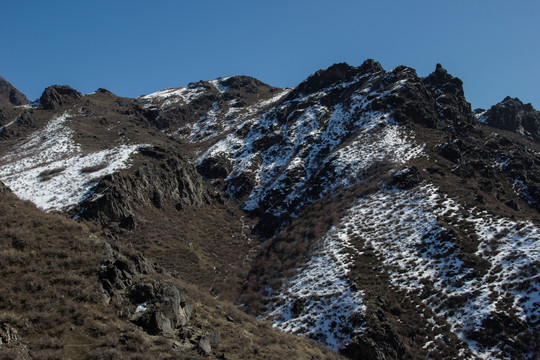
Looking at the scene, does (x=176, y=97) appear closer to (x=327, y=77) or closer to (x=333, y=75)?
(x=327, y=77)

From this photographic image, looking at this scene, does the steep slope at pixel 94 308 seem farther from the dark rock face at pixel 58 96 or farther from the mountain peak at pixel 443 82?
the dark rock face at pixel 58 96

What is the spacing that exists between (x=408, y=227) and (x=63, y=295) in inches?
1228

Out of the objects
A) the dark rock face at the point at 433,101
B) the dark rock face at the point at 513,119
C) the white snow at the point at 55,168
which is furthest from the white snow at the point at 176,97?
the dark rock face at the point at 513,119

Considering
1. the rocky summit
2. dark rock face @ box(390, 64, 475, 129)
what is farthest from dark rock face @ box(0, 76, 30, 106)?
dark rock face @ box(390, 64, 475, 129)

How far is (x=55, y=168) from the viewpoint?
5325 centimetres

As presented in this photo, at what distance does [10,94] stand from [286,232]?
5978 inches

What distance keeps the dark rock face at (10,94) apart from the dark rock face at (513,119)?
168 metres

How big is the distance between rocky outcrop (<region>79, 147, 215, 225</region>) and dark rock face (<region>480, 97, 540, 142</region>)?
242 feet

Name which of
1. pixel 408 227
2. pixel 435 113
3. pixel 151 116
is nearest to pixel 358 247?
pixel 408 227

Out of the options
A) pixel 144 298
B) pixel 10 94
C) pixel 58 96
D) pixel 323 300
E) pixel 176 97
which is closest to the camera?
pixel 144 298

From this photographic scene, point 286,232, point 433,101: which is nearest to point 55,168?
point 286,232

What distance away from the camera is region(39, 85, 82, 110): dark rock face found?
88412 millimetres

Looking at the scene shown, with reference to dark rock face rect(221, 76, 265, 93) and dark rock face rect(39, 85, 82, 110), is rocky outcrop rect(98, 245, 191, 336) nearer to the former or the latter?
dark rock face rect(39, 85, 82, 110)

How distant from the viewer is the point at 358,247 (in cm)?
3391
